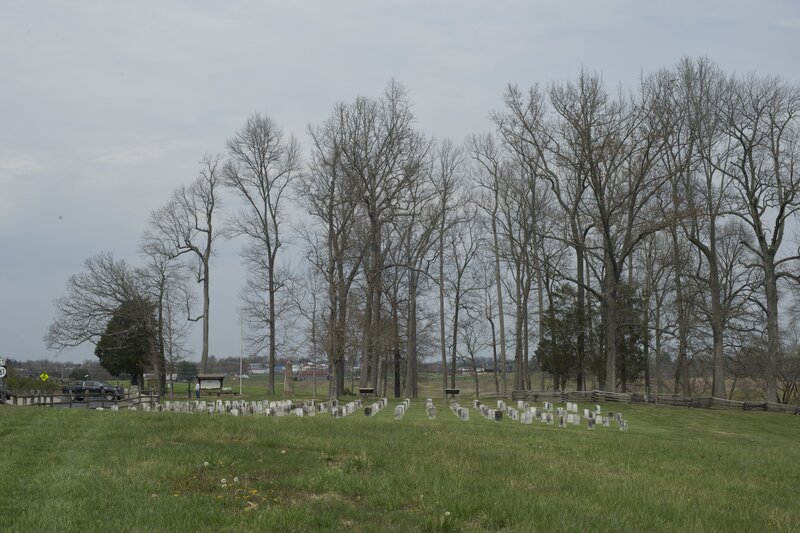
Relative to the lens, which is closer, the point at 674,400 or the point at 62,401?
the point at 674,400

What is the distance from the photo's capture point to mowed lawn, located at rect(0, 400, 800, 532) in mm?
6973

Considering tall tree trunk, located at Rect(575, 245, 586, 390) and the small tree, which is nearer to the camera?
tall tree trunk, located at Rect(575, 245, 586, 390)

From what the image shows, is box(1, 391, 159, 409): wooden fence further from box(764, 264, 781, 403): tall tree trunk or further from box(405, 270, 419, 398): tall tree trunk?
box(764, 264, 781, 403): tall tree trunk

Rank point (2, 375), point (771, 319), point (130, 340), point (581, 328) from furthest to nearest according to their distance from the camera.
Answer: point (130, 340) → point (581, 328) → point (771, 319) → point (2, 375)

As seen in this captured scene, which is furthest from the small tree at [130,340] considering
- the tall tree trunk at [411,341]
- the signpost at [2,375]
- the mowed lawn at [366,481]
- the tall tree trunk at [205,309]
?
the mowed lawn at [366,481]

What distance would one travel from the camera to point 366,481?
332 inches

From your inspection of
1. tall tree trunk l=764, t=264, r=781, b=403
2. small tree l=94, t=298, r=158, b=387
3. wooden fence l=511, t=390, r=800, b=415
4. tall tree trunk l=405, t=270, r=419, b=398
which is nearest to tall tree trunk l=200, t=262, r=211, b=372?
small tree l=94, t=298, r=158, b=387

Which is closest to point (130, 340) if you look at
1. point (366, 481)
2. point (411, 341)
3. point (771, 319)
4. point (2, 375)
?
point (411, 341)

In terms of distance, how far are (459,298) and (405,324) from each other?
458 centimetres

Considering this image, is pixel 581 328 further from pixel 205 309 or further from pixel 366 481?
pixel 366 481

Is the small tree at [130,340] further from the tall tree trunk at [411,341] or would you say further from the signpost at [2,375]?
the tall tree trunk at [411,341]

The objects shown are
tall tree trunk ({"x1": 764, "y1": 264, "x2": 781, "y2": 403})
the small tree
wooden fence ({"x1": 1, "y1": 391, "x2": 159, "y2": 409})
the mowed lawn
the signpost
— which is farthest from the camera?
the small tree

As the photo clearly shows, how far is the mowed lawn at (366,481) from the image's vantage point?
22.9 ft

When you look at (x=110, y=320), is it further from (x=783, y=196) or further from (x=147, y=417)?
(x=783, y=196)
